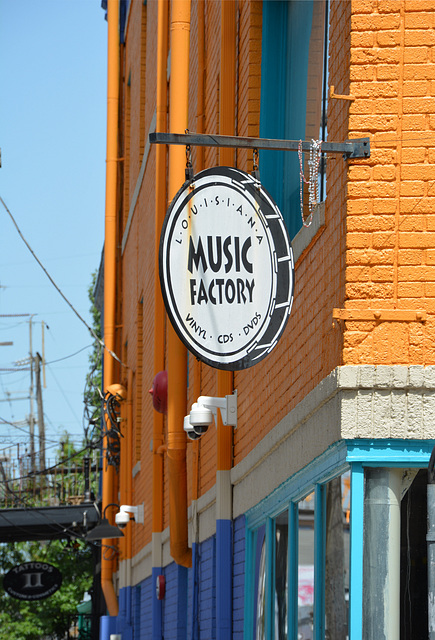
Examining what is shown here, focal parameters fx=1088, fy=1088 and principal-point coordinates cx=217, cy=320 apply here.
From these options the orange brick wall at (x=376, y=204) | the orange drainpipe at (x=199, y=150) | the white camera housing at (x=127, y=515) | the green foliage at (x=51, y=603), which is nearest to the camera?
the orange brick wall at (x=376, y=204)

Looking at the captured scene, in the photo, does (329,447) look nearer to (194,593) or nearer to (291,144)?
(291,144)

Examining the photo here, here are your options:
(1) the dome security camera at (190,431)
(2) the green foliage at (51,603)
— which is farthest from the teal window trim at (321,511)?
(2) the green foliage at (51,603)

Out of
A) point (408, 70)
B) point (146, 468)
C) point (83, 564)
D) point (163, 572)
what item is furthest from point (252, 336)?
point (83, 564)

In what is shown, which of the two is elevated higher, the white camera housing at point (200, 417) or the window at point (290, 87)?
the window at point (290, 87)

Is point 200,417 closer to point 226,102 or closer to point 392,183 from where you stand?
point 226,102

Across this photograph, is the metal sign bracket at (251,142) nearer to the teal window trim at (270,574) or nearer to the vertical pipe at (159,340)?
the teal window trim at (270,574)

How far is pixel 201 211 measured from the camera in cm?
574

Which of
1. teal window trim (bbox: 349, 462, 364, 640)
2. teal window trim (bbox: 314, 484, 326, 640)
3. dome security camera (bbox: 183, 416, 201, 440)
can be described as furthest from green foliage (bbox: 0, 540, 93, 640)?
teal window trim (bbox: 349, 462, 364, 640)

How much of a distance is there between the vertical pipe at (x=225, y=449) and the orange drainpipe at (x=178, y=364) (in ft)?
4.84

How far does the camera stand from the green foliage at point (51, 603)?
31.7 metres

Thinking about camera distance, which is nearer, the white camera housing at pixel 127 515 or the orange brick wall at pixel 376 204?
the orange brick wall at pixel 376 204

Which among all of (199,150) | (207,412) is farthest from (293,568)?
(199,150)

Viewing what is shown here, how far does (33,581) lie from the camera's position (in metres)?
26.7

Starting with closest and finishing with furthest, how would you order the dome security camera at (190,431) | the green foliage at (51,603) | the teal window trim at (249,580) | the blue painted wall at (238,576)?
the teal window trim at (249,580) < the blue painted wall at (238,576) < the dome security camera at (190,431) < the green foliage at (51,603)
